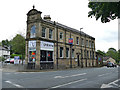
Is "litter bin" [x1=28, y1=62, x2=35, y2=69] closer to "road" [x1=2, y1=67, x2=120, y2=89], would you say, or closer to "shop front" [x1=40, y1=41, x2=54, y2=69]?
"shop front" [x1=40, y1=41, x2=54, y2=69]

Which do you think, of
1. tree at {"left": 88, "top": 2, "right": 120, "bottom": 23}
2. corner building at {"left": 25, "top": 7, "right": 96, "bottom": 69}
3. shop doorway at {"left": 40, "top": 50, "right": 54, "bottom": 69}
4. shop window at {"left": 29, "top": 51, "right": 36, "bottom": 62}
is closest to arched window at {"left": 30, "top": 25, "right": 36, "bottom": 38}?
corner building at {"left": 25, "top": 7, "right": 96, "bottom": 69}

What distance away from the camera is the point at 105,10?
326 inches

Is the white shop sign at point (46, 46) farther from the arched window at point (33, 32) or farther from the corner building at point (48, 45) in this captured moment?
the arched window at point (33, 32)

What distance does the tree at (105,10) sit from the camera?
789cm

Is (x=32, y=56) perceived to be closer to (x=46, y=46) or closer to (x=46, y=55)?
(x=46, y=55)

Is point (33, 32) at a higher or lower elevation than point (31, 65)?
higher

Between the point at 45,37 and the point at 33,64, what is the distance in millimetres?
5683

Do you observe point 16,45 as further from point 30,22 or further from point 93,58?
point 93,58

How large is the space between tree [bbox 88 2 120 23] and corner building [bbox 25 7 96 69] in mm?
14909

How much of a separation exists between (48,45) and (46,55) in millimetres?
2001

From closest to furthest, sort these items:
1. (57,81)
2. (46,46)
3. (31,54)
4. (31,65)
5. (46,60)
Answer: (57,81), (31,65), (31,54), (46,46), (46,60)

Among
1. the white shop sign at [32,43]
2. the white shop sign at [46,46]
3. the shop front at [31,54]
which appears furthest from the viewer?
the white shop sign at [46,46]

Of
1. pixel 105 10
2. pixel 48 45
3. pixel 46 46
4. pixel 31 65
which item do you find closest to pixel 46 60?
pixel 46 46

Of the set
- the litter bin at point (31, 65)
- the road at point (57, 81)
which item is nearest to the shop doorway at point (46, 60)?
the litter bin at point (31, 65)
